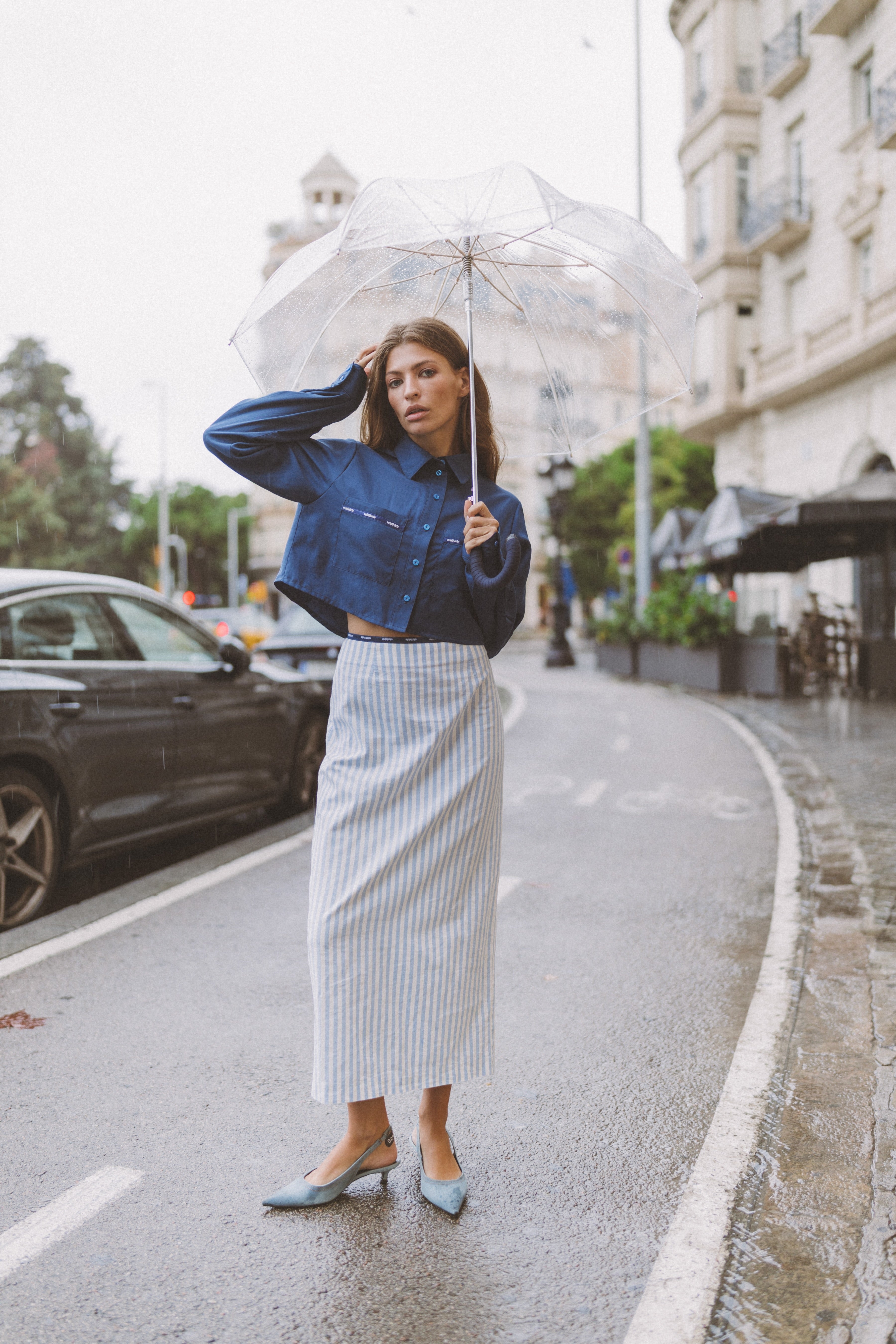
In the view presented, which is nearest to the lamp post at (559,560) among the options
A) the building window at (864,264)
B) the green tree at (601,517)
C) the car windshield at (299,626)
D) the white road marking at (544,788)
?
the building window at (864,264)

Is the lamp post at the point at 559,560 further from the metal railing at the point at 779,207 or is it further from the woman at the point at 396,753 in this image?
the woman at the point at 396,753

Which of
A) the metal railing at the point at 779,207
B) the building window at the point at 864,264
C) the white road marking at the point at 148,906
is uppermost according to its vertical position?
the metal railing at the point at 779,207

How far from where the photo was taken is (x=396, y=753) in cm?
285

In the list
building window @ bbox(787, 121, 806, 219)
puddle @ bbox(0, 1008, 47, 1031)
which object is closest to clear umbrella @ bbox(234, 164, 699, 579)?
puddle @ bbox(0, 1008, 47, 1031)

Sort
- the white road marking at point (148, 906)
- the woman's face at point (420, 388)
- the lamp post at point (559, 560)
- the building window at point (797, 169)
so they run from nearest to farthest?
Result: 1. the woman's face at point (420, 388)
2. the white road marking at point (148, 906)
3. the building window at point (797, 169)
4. the lamp post at point (559, 560)

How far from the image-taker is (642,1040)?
3977 mm

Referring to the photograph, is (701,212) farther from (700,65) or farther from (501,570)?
(501,570)

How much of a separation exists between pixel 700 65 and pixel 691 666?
19286 millimetres

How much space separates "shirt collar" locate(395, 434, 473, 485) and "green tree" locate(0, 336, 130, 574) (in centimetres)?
5482

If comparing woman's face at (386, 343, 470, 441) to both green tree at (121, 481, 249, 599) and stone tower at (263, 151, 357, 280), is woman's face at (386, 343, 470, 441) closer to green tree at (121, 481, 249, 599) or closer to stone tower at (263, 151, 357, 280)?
stone tower at (263, 151, 357, 280)

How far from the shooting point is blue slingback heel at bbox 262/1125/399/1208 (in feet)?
9.32

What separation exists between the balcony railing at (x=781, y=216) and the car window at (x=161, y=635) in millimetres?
23350

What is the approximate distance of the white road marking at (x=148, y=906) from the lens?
15.9ft

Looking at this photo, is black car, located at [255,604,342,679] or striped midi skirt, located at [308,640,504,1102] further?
black car, located at [255,604,342,679]
